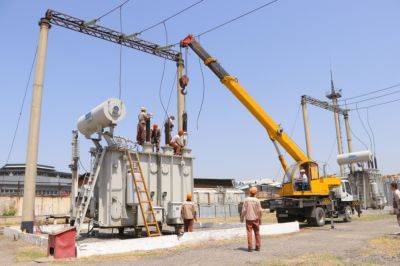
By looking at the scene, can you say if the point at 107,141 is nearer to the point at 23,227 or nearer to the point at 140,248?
the point at 140,248

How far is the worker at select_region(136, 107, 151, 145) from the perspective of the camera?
48.3ft

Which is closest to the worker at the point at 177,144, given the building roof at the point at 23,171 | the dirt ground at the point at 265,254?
the dirt ground at the point at 265,254

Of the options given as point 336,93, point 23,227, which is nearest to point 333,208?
point 23,227

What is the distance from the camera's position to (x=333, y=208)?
2177 cm

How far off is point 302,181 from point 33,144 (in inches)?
501

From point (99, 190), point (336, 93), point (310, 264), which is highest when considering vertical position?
point (336, 93)

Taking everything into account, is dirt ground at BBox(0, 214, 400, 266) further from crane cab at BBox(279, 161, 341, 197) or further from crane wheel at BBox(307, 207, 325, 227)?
crane wheel at BBox(307, 207, 325, 227)

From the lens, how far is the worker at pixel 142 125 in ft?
48.3

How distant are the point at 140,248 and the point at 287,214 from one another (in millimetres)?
11054

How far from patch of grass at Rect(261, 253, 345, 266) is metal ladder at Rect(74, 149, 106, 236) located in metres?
6.88

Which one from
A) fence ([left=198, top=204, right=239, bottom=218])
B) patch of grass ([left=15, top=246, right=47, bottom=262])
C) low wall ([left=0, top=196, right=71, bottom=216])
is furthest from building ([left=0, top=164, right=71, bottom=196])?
patch of grass ([left=15, top=246, right=47, bottom=262])

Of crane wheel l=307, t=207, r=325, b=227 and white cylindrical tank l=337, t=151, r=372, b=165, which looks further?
white cylindrical tank l=337, t=151, r=372, b=165

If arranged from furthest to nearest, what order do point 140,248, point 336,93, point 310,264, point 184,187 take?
point 336,93 < point 184,187 < point 140,248 < point 310,264

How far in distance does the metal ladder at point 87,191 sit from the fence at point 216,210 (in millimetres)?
19622
